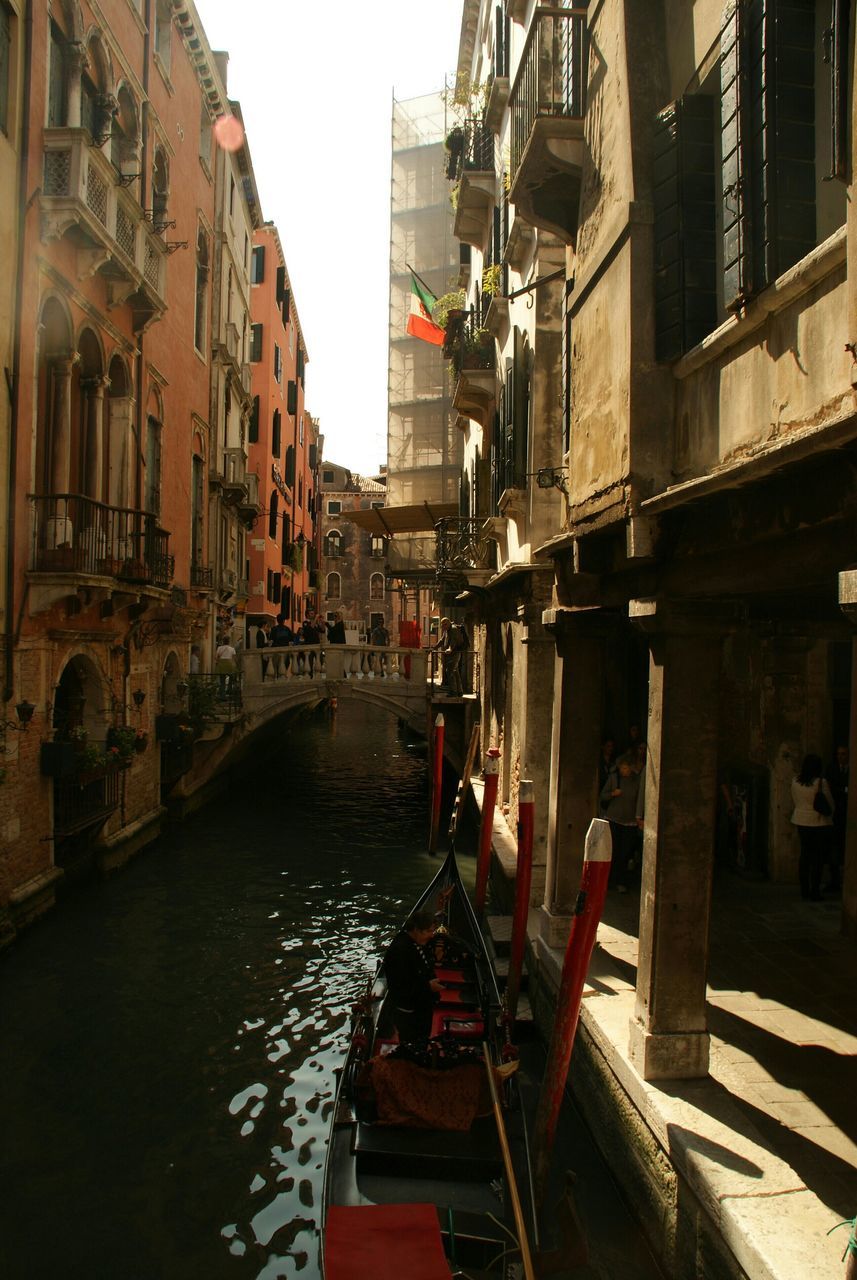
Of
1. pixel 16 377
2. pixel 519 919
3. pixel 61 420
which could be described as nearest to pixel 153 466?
pixel 61 420

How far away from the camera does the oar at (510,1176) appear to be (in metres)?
3.78

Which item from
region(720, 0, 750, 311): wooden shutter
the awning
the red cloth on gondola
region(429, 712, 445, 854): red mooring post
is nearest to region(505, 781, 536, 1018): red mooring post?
the red cloth on gondola

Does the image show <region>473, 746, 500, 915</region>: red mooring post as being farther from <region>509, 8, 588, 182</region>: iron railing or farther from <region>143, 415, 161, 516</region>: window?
<region>143, 415, 161, 516</region>: window

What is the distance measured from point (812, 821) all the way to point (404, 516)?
54.7ft

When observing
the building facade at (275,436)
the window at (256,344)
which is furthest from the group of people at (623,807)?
the window at (256,344)

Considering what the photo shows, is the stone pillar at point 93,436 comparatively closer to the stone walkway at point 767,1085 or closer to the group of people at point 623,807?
the group of people at point 623,807

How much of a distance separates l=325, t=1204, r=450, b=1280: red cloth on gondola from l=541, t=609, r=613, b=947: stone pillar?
3071 mm

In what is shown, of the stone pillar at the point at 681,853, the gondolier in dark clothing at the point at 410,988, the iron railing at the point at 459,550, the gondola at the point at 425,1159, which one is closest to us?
the gondola at the point at 425,1159

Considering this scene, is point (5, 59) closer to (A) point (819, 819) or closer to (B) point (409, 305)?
(A) point (819, 819)

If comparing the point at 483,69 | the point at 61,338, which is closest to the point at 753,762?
the point at 61,338

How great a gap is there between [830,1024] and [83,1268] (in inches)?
167

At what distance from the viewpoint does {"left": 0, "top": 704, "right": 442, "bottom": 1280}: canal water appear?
16.6ft

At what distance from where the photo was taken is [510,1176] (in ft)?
14.0

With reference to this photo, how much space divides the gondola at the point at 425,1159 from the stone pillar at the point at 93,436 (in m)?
7.46
